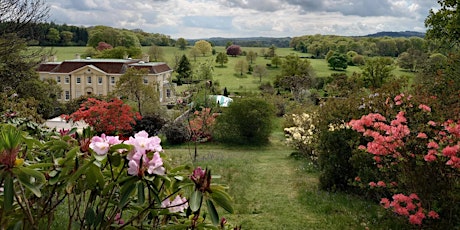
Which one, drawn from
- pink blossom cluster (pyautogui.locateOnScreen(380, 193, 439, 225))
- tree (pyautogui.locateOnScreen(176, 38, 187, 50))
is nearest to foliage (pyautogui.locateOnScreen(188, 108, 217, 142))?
pink blossom cluster (pyautogui.locateOnScreen(380, 193, 439, 225))

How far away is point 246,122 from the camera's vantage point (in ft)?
74.4

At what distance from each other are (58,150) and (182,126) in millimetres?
19886

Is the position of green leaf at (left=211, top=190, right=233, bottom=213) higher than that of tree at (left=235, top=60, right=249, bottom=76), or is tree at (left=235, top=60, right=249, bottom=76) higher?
green leaf at (left=211, top=190, right=233, bottom=213)

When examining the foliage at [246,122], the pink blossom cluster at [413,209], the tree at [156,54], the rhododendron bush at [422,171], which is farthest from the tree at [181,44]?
the pink blossom cluster at [413,209]

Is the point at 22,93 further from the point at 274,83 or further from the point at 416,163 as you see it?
the point at 274,83

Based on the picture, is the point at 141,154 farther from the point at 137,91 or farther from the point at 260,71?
the point at 260,71

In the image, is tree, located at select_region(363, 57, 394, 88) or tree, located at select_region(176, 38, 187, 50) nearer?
tree, located at select_region(363, 57, 394, 88)

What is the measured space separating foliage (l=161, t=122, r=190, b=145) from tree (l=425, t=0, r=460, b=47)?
12.4m

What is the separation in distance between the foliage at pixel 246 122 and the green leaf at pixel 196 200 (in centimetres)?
2034

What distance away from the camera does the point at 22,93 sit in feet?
87.4

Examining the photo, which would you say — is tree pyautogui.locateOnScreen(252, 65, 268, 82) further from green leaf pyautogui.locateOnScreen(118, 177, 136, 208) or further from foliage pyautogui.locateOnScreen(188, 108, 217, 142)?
green leaf pyautogui.locateOnScreen(118, 177, 136, 208)

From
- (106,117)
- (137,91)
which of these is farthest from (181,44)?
(106,117)

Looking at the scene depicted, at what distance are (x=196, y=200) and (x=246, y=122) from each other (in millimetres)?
20905

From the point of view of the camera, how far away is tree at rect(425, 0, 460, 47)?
46.3ft
